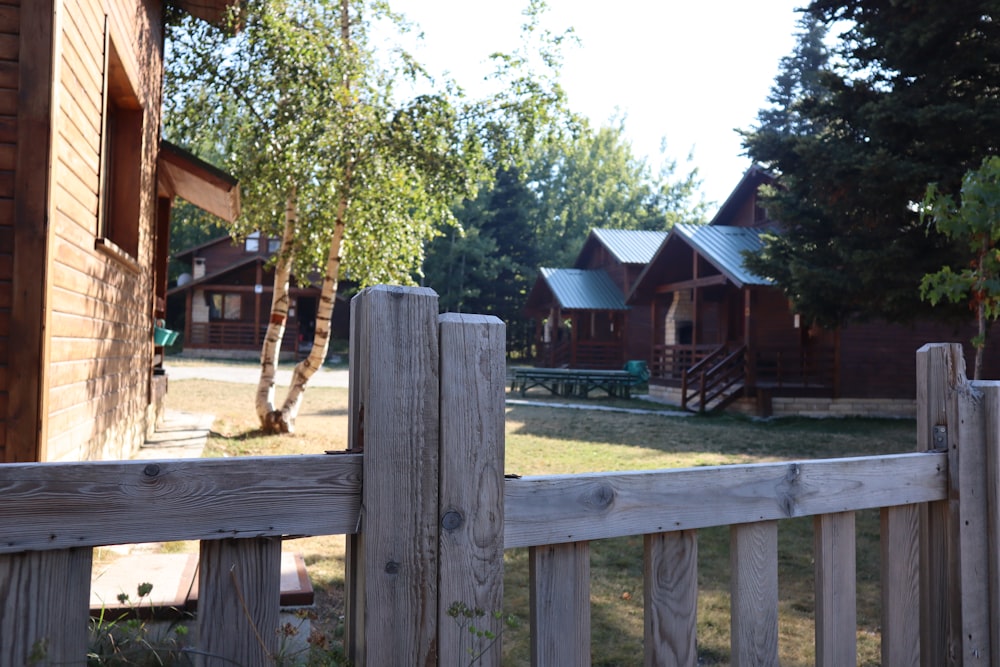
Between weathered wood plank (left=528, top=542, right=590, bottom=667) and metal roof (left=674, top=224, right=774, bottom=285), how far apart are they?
18.3m

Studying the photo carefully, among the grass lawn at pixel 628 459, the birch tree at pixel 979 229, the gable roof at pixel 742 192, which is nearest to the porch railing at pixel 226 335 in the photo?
the grass lawn at pixel 628 459

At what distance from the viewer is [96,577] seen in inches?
157

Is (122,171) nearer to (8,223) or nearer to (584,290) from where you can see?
(8,223)

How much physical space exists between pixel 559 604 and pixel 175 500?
0.82 m

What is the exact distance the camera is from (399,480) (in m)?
1.61

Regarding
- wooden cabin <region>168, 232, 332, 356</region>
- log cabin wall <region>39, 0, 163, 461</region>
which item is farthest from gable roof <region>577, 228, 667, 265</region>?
log cabin wall <region>39, 0, 163, 461</region>

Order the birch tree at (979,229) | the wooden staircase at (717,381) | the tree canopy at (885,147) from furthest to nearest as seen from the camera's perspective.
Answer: the wooden staircase at (717,381), the tree canopy at (885,147), the birch tree at (979,229)

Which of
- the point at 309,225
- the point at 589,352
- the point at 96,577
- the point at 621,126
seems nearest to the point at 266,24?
the point at 309,225

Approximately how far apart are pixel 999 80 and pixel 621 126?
171 ft

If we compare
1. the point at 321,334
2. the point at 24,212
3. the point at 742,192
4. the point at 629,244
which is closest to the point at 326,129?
the point at 321,334

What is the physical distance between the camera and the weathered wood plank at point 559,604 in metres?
1.80

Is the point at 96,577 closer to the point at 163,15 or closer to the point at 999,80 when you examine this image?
the point at 163,15

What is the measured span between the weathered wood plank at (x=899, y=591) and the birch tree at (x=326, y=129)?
1012 cm

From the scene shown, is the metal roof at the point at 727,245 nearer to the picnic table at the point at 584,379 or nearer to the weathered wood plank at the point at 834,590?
the picnic table at the point at 584,379
